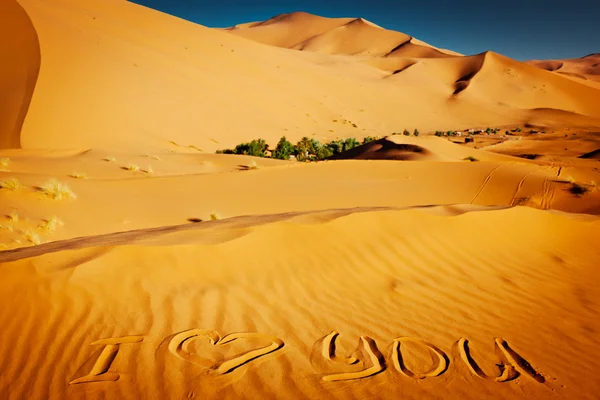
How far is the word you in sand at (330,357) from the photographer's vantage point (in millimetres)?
2510

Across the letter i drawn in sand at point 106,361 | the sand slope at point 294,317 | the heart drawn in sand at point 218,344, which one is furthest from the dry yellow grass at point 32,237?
the heart drawn in sand at point 218,344

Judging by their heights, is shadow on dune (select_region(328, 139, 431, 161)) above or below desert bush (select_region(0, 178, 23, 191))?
below

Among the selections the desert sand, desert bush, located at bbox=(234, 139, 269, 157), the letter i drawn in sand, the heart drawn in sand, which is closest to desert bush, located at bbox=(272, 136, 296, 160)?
desert bush, located at bbox=(234, 139, 269, 157)

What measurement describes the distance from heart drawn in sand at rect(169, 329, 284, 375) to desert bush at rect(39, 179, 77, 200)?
5.42 meters

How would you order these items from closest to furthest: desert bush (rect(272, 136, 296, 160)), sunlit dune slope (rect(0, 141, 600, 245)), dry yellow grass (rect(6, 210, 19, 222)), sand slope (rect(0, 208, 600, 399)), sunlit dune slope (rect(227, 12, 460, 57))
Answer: sand slope (rect(0, 208, 600, 399)) < dry yellow grass (rect(6, 210, 19, 222)) < sunlit dune slope (rect(0, 141, 600, 245)) < desert bush (rect(272, 136, 296, 160)) < sunlit dune slope (rect(227, 12, 460, 57))

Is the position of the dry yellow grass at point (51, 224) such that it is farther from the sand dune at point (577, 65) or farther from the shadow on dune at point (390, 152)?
the sand dune at point (577, 65)

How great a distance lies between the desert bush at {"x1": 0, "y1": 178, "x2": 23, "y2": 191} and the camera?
6824 millimetres

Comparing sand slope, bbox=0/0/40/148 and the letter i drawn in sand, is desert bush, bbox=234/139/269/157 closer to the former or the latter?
sand slope, bbox=0/0/40/148

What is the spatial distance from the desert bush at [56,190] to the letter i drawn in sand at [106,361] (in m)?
5.23

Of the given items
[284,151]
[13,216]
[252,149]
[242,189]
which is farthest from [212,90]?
[13,216]

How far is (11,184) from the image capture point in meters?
6.89

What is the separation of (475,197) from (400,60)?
62736mm

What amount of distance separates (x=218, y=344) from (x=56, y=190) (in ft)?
18.8

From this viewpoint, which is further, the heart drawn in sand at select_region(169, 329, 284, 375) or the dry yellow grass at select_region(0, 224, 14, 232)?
the dry yellow grass at select_region(0, 224, 14, 232)
